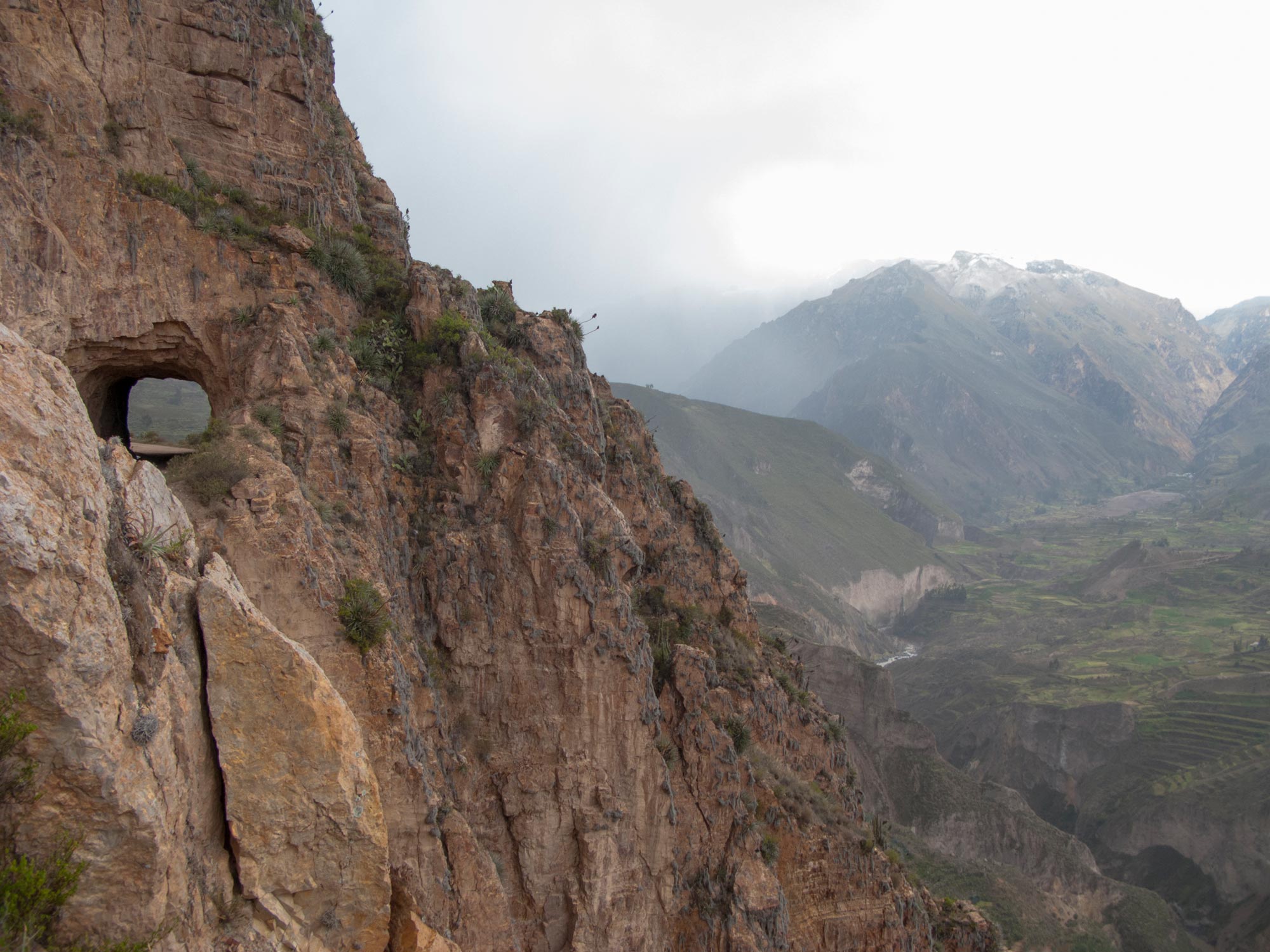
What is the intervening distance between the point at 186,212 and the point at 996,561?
18351 cm

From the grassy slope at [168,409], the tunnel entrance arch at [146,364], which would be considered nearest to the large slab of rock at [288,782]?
the tunnel entrance arch at [146,364]

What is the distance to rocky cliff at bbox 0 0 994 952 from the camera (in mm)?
7016

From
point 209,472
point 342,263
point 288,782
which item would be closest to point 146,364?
point 342,263

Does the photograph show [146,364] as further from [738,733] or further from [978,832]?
[978,832]

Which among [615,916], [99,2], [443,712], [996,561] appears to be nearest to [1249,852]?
[615,916]

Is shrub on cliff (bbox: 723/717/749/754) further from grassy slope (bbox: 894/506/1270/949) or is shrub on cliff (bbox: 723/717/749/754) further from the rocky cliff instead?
grassy slope (bbox: 894/506/1270/949)

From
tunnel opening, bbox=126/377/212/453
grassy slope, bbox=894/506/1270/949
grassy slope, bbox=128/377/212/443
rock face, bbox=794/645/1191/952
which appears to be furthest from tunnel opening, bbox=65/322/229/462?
grassy slope, bbox=894/506/1270/949

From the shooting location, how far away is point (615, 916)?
1841 centimetres

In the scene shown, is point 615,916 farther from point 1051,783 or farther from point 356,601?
point 1051,783

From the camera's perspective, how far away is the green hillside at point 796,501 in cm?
12775

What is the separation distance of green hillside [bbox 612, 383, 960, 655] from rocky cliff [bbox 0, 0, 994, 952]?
8708cm

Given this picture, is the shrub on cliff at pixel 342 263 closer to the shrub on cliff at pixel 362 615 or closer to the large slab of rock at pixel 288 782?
the shrub on cliff at pixel 362 615

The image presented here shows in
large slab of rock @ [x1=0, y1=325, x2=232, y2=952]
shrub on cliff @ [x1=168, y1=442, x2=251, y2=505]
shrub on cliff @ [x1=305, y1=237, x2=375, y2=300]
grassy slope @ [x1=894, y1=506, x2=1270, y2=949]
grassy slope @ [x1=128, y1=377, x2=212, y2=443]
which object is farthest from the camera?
grassy slope @ [x1=894, y1=506, x2=1270, y2=949]

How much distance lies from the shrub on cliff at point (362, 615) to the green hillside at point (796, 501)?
95.2 metres
